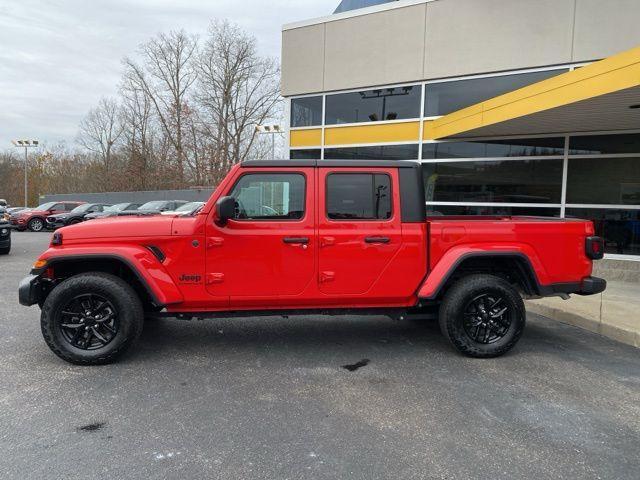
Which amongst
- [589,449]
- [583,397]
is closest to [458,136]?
[583,397]

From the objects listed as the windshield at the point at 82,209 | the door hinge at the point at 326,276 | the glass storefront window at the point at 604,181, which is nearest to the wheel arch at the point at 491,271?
the door hinge at the point at 326,276

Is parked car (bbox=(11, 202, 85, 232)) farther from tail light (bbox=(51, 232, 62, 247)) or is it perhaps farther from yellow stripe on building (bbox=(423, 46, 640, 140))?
tail light (bbox=(51, 232, 62, 247))

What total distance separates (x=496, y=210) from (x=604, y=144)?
2.60 metres

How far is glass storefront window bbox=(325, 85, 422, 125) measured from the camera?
1212 cm

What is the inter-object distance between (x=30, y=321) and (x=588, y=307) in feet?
25.1

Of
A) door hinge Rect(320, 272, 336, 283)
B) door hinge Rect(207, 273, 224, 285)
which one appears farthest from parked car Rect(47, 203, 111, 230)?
door hinge Rect(320, 272, 336, 283)

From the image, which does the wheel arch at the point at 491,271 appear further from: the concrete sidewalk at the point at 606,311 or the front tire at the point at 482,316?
the concrete sidewalk at the point at 606,311

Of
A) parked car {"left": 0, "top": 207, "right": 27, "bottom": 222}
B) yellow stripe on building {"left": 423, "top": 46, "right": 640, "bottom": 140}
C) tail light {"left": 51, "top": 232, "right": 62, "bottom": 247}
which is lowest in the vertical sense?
parked car {"left": 0, "top": 207, "right": 27, "bottom": 222}

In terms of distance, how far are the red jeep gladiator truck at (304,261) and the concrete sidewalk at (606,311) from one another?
1.25 meters

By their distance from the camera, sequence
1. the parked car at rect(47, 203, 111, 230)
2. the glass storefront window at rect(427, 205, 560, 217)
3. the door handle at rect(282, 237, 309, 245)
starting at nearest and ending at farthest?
the door handle at rect(282, 237, 309, 245)
the glass storefront window at rect(427, 205, 560, 217)
the parked car at rect(47, 203, 111, 230)

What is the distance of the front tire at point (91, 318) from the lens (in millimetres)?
4207

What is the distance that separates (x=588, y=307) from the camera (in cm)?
652

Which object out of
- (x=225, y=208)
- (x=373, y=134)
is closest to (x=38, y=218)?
(x=373, y=134)

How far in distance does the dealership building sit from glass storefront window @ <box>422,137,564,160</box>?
2 cm
